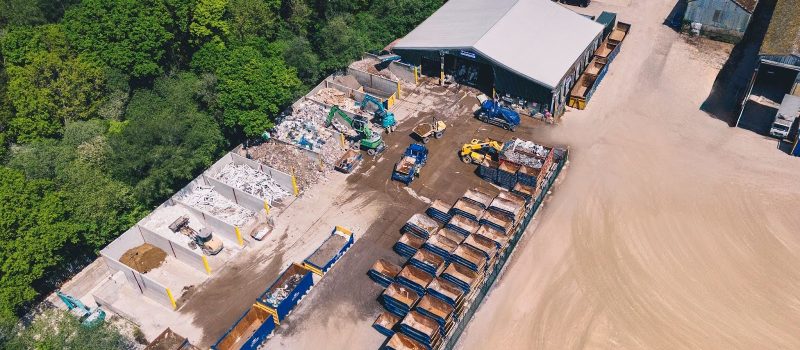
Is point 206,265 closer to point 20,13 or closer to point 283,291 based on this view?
point 283,291

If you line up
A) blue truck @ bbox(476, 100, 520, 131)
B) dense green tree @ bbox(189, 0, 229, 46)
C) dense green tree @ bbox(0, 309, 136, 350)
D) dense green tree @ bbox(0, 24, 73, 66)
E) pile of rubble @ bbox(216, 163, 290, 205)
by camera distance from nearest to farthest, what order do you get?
dense green tree @ bbox(0, 309, 136, 350)
pile of rubble @ bbox(216, 163, 290, 205)
dense green tree @ bbox(0, 24, 73, 66)
blue truck @ bbox(476, 100, 520, 131)
dense green tree @ bbox(189, 0, 229, 46)

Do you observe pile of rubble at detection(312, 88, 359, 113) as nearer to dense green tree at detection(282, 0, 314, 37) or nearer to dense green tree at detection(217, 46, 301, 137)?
dense green tree at detection(217, 46, 301, 137)

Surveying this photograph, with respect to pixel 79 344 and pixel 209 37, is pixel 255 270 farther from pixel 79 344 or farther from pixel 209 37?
pixel 209 37

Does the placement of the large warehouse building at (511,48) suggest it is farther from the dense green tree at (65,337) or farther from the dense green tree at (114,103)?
the dense green tree at (65,337)

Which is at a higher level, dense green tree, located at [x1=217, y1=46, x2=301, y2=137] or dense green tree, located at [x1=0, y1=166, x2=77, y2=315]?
dense green tree, located at [x1=217, y1=46, x2=301, y2=137]

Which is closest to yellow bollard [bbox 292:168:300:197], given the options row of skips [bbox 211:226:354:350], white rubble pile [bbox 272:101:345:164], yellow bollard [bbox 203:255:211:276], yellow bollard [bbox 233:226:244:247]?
white rubble pile [bbox 272:101:345:164]

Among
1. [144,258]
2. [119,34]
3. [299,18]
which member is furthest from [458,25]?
[144,258]

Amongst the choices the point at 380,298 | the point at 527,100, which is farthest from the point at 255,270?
the point at 527,100
